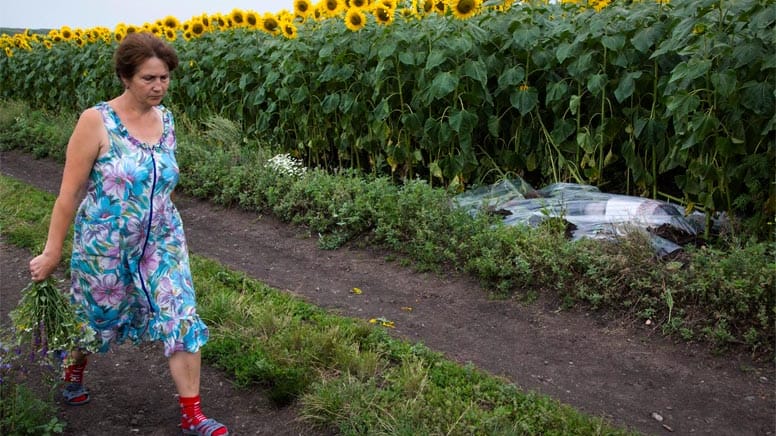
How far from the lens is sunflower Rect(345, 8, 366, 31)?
6.98 metres

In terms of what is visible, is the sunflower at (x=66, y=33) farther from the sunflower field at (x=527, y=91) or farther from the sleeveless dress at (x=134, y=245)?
the sleeveless dress at (x=134, y=245)

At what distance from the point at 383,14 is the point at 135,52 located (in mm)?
3933

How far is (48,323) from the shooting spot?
10.7 feet

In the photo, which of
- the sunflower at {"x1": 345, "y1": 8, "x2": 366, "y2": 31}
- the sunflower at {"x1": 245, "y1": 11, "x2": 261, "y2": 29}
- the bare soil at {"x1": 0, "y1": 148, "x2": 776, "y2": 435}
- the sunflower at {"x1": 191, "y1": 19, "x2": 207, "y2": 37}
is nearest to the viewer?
the bare soil at {"x1": 0, "y1": 148, "x2": 776, "y2": 435}

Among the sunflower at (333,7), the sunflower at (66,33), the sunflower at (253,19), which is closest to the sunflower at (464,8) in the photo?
the sunflower at (333,7)

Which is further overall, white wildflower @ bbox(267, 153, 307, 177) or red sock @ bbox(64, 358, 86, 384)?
white wildflower @ bbox(267, 153, 307, 177)

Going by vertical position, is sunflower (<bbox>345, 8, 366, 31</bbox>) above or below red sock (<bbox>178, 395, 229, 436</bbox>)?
above

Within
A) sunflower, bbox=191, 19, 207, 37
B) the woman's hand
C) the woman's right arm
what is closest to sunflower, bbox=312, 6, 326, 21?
sunflower, bbox=191, 19, 207, 37

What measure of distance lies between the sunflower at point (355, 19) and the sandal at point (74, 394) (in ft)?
14.1

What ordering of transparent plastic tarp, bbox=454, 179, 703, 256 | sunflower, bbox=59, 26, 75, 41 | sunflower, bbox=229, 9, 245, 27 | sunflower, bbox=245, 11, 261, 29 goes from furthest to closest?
sunflower, bbox=59, 26, 75, 41 → sunflower, bbox=229, 9, 245, 27 → sunflower, bbox=245, 11, 261, 29 → transparent plastic tarp, bbox=454, 179, 703, 256

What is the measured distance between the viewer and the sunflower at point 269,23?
8.56 metres

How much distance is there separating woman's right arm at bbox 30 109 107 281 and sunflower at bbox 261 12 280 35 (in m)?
5.68

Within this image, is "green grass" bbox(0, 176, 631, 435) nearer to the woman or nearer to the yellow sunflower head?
the woman

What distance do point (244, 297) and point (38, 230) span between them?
2.55 m
